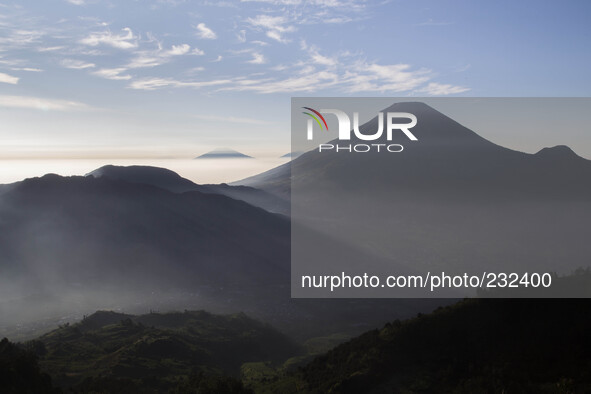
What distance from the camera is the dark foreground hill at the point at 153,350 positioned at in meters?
49.5

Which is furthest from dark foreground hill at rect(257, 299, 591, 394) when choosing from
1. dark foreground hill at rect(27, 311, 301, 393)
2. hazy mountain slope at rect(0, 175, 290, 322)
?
hazy mountain slope at rect(0, 175, 290, 322)

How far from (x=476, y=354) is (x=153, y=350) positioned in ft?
135

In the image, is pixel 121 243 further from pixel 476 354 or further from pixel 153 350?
pixel 476 354

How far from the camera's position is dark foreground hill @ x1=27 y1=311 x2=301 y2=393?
49531mm

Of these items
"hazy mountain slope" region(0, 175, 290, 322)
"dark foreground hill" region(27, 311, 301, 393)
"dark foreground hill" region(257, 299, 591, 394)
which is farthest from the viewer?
"hazy mountain slope" region(0, 175, 290, 322)

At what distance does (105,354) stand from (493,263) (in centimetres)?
17208

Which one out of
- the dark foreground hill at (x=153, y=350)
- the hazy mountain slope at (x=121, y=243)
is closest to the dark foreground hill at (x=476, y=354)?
the dark foreground hill at (x=153, y=350)

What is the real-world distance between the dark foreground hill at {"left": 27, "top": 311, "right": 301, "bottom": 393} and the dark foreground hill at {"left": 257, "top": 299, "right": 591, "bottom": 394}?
60.2ft

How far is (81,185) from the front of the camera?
173 meters

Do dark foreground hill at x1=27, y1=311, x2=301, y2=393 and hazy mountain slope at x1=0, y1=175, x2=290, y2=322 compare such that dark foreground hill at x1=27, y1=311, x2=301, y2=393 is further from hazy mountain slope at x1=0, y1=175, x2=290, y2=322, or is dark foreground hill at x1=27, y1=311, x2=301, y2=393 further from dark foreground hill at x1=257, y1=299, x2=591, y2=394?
hazy mountain slope at x1=0, y1=175, x2=290, y2=322

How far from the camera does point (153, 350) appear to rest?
58.8m

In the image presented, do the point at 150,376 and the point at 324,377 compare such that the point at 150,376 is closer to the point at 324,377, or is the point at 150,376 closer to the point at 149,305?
the point at 324,377

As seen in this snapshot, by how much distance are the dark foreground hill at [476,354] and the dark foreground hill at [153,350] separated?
18337 mm

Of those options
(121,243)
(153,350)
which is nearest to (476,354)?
(153,350)
